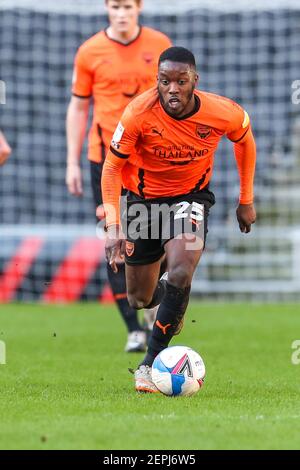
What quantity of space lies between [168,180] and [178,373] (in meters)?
1.33

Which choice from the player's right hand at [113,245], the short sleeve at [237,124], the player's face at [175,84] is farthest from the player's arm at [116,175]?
the short sleeve at [237,124]

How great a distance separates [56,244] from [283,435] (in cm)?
978

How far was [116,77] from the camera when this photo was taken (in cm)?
853

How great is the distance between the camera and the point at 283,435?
461 cm

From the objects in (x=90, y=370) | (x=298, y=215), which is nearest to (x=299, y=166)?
(x=298, y=215)

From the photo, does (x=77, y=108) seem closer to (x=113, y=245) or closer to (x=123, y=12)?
(x=123, y=12)

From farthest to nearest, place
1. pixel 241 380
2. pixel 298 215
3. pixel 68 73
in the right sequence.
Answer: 1. pixel 68 73
2. pixel 298 215
3. pixel 241 380

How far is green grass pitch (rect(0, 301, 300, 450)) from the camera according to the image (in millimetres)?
4539

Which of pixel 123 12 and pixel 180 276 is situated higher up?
pixel 123 12

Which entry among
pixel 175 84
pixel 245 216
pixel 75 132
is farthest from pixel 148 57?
pixel 175 84

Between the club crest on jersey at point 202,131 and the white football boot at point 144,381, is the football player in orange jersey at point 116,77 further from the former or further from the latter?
the white football boot at point 144,381

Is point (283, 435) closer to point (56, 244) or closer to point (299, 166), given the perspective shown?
point (56, 244)

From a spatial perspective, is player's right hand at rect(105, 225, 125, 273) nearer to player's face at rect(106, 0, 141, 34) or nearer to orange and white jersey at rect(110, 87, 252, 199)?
orange and white jersey at rect(110, 87, 252, 199)

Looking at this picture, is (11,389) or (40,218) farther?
(40,218)
